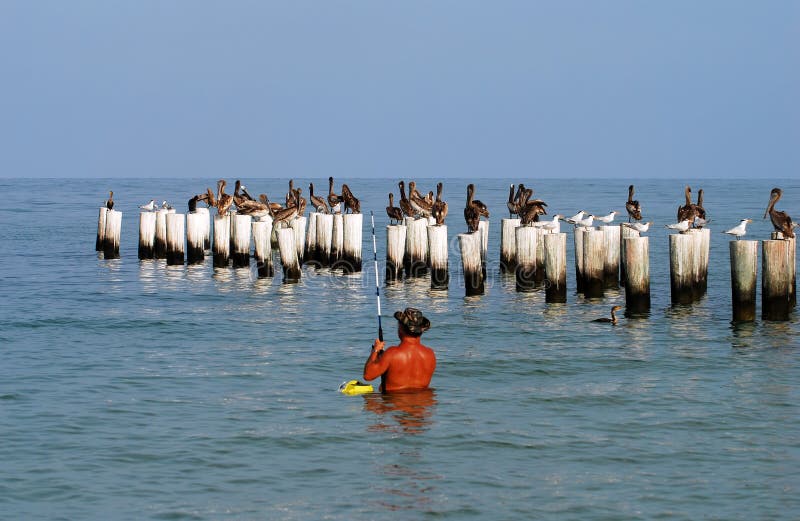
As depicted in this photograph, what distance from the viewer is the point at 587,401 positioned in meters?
14.4

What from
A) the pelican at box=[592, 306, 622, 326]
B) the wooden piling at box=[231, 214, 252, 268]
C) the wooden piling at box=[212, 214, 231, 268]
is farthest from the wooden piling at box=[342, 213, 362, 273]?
the pelican at box=[592, 306, 622, 326]

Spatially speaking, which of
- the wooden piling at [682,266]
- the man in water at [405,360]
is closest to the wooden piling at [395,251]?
the wooden piling at [682,266]

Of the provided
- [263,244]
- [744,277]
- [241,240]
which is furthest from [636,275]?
[241,240]

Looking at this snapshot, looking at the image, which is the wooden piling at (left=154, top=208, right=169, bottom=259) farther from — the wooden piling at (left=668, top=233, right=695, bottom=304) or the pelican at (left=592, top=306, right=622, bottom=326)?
the wooden piling at (left=668, top=233, right=695, bottom=304)

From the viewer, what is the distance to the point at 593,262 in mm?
22172

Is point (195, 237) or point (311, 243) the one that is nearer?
point (195, 237)

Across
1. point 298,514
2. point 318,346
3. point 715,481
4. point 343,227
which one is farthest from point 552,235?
point 298,514

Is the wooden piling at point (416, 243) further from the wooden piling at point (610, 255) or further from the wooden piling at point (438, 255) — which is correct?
the wooden piling at point (610, 255)

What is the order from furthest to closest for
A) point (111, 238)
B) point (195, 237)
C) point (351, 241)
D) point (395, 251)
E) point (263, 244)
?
point (111, 238) → point (195, 237) → point (351, 241) → point (263, 244) → point (395, 251)

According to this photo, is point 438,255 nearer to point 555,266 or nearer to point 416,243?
point 416,243

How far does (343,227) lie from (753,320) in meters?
11.1

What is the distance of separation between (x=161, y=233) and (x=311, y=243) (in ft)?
13.7

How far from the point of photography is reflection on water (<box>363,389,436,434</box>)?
12.7 m

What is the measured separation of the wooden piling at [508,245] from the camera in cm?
2709
